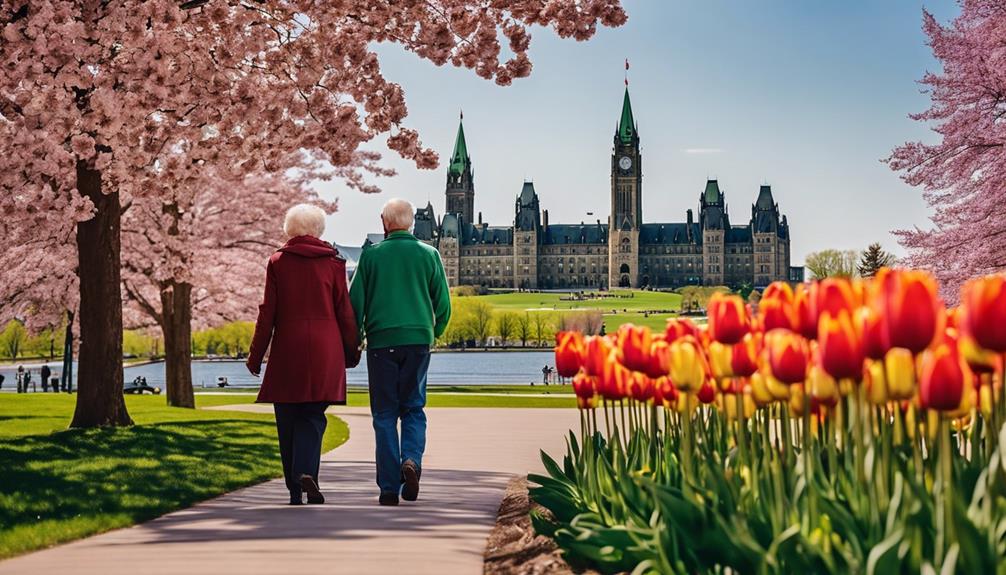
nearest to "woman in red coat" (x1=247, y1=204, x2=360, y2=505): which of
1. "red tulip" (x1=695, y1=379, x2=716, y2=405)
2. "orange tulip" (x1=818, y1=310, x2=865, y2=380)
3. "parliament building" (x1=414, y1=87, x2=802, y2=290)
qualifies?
"red tulip" (x1=695, y1=379, x2=716, y2=405)

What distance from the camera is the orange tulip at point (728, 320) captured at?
3637mm

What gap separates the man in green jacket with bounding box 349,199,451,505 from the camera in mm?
6598

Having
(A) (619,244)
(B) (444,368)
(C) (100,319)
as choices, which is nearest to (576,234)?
(A) (619,244)

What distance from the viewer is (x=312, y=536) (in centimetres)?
518

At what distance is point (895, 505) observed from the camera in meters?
2.78

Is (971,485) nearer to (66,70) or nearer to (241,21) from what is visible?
(66,70)

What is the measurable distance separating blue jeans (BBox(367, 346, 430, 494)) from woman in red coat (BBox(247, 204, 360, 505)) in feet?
0.67

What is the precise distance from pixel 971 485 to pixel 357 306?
13.7ft

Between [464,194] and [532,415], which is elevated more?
[464,194]

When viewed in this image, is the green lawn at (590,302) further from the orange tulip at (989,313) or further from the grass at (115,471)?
the orange tulip at (989,313)

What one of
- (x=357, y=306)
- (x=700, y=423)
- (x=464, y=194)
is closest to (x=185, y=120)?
(x=357, y=306)

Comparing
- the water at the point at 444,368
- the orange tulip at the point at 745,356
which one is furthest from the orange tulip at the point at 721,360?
the water at the point at 444,368

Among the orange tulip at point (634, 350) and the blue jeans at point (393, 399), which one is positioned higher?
the orange tulip at point (634, 350)

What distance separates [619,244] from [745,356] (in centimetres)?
18059
